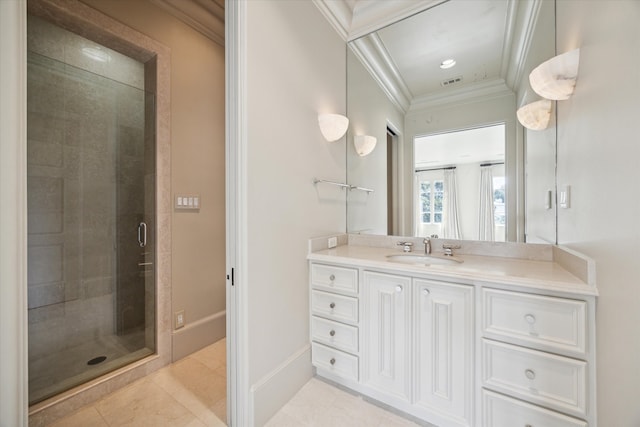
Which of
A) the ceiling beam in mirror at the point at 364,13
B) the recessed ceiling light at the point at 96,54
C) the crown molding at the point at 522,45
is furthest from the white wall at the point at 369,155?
the recessed ceiling light at the point at 96,54

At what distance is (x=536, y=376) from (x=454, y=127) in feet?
5.18

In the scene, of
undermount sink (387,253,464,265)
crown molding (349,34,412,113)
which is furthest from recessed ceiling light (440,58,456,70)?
undermount sink (387,253,464,265)

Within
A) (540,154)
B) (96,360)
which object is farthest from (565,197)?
(96,360)

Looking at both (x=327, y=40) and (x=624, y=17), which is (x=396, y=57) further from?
(x=624, y=17)

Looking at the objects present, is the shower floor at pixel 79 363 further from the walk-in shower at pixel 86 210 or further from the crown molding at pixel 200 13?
the crown molding at pixel 200 13

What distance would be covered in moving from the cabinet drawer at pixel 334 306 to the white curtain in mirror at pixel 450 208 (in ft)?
2.91

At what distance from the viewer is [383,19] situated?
201cm

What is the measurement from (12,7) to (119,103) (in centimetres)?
134

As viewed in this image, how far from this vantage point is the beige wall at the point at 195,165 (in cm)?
201

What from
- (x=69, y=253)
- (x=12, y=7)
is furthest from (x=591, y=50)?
(x=69, y=253)

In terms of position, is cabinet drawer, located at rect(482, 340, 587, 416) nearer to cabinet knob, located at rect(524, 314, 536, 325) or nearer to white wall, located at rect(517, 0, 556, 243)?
cabinet knob, located at rect(524, 314, 536, 325)

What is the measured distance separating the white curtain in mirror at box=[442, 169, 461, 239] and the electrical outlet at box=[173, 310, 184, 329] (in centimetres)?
220

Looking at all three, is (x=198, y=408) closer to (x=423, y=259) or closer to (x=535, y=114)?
(x=423, y=259)

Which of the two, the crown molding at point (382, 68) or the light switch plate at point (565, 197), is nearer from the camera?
the light switch plate at point (565, 197)
